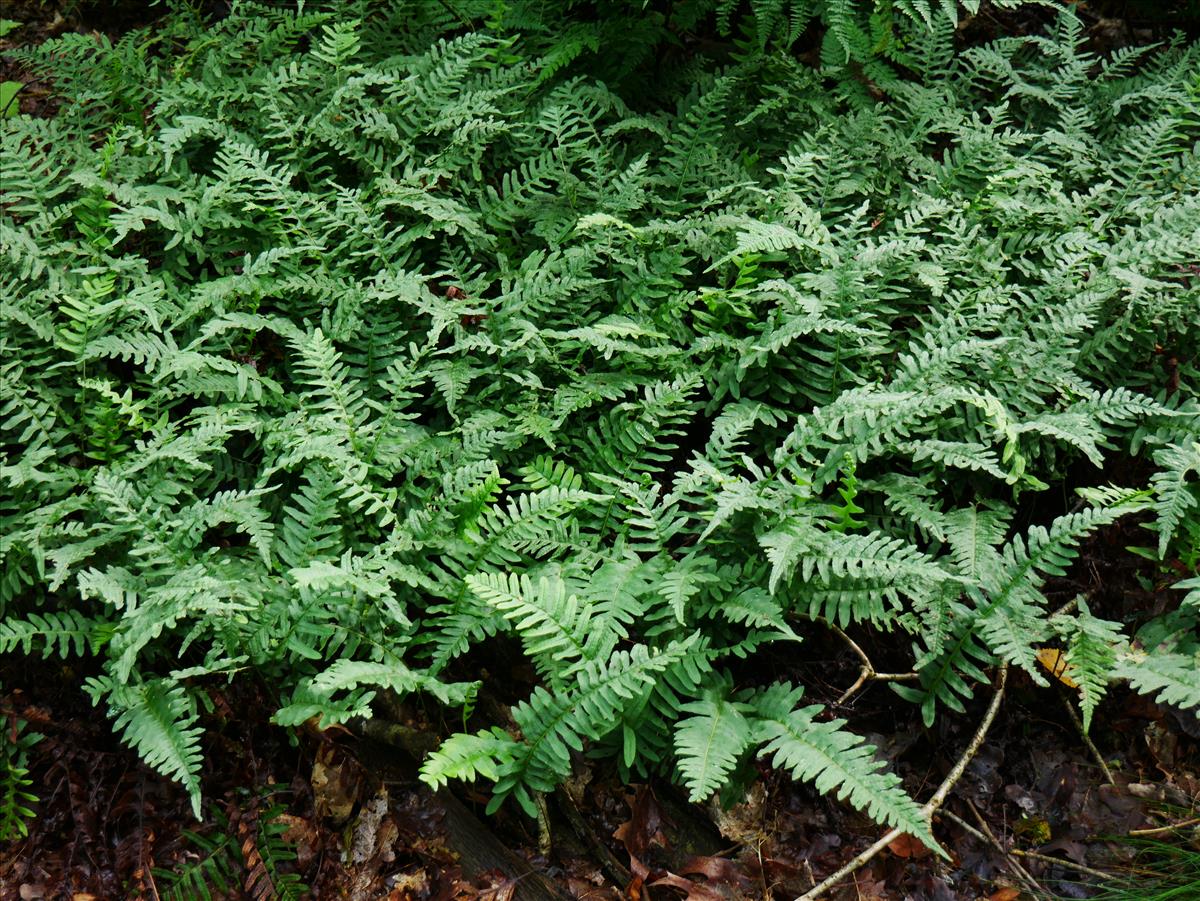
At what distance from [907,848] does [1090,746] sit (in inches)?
29.7

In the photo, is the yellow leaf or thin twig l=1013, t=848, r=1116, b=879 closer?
thin twig l=1013, t=848, r=1116, b=879

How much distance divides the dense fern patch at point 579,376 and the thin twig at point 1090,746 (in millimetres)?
254

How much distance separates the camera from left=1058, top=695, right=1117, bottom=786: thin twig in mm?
3371

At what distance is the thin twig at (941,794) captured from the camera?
3.05 meters

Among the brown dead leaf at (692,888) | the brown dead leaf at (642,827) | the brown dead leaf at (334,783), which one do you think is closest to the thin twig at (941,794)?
the brown dead leaf at (692,888)

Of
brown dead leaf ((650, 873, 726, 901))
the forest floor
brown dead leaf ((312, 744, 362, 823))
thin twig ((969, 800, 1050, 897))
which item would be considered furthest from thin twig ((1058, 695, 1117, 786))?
brown dead leaf ((312, 744, 362, 823))

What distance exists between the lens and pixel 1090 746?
3408mm

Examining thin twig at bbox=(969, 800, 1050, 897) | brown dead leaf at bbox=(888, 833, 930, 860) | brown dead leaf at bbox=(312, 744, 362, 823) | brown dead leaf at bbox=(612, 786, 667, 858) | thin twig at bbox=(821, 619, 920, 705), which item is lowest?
brown dead leaf at bbox=(312, 744, 362, 823)

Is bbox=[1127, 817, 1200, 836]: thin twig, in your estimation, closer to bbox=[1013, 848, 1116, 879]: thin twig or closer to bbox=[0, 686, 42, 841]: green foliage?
bbox=[1013, 848, 1116, 879]: thin twig

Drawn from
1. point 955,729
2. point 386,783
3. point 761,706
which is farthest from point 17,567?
point 955,729

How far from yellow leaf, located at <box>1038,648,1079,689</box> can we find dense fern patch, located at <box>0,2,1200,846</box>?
113 millimetres

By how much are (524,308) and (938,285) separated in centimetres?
160

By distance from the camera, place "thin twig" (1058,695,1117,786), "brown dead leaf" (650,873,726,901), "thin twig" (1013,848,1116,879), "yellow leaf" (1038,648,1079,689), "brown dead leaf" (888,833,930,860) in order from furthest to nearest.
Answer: "yellow leaf" (1038,648,1079,689), "thin twig" (1058,695,1117,786), "brown dead leaf" (888,833,930,860), "thin twig" (1013,848,1116,879), "brown dead leaf" (650,873,726,901)

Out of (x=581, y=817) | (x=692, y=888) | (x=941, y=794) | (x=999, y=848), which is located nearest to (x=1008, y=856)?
(x=999, y=848)
